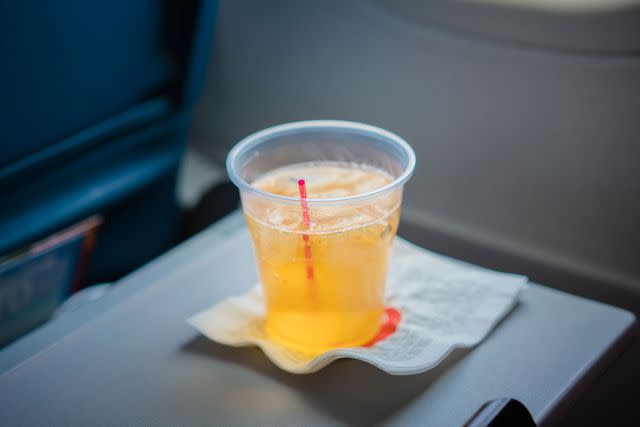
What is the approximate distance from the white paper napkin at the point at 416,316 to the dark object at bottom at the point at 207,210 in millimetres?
598

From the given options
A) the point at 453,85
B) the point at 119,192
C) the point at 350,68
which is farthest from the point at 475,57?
the point at 119,192

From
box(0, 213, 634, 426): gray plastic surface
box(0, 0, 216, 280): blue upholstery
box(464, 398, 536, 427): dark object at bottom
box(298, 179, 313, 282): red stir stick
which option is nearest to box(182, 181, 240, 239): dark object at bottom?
box(0, 0, 216, 280): blue upholstery

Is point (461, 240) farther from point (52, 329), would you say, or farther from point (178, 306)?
point (52, 329)

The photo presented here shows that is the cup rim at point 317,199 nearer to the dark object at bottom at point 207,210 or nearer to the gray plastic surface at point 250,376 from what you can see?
the gray plastic surface at point 250,376

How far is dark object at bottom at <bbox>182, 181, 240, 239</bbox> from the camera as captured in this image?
138cm

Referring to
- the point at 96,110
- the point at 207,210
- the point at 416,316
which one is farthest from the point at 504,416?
the point at 207,210

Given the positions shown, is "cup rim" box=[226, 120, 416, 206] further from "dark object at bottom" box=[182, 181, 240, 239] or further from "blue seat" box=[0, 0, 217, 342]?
"dark object at bottom" box=[182, 181, 240, 239]

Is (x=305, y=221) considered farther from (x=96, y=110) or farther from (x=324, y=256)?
(x=96, y=110)

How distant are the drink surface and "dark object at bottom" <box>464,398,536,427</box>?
0.50 feet

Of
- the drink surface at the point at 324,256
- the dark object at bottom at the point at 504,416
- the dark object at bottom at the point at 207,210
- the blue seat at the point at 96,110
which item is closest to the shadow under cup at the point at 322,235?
the drink surface at the point at 324,256

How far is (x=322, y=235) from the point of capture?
2.11ft

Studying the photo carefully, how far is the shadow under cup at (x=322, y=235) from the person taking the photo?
0.65 meters

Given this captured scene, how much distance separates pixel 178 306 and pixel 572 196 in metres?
0.56

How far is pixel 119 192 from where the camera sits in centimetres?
111
